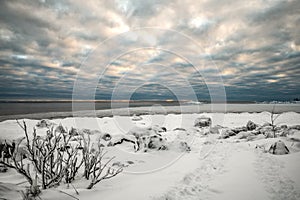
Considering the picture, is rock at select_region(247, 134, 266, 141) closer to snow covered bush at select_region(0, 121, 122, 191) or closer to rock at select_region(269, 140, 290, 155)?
rock at select_region(269, 140, 290, 155)

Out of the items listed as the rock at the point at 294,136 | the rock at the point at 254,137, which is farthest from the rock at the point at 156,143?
the rock at the point at 294,136

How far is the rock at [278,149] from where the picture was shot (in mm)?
5957

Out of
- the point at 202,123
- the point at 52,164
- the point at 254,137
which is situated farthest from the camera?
the point at 202,123

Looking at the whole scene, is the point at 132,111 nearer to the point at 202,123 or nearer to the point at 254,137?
the point at 202,123

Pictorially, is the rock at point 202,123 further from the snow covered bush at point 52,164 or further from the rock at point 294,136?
the snow covered bush at point 52,164

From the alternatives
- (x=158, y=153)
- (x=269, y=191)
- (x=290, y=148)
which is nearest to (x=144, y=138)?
(x=158, y=153)

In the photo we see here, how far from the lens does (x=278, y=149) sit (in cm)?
607

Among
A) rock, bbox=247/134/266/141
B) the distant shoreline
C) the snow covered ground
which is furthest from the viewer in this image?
the distant shoreline

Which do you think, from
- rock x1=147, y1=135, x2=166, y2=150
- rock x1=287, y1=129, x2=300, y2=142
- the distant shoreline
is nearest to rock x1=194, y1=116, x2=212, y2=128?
rock x1=287, y1=129, x2=300, y2=142

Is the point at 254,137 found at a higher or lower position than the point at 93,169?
lower

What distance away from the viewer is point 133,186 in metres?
3.67

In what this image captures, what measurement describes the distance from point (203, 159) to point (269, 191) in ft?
7.80

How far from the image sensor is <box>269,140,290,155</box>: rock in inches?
235

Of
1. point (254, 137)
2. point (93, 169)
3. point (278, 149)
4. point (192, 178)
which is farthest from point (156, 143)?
point (254, 137)
